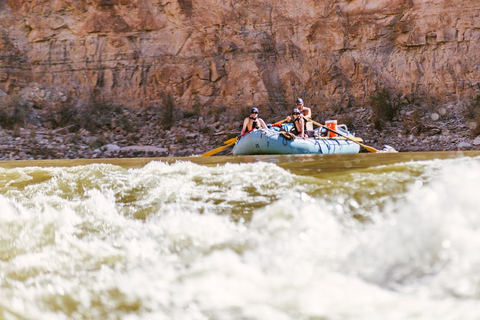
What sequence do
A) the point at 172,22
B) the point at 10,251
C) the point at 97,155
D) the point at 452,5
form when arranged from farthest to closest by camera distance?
the point at 172,22
the point at 452,5
the point at 97,155
the point at 10,251

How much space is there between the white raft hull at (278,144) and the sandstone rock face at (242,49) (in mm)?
5958

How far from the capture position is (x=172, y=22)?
16797 mm

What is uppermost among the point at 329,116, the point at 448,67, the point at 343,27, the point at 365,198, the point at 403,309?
the point at 343,27

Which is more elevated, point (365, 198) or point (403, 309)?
point (365, 198)

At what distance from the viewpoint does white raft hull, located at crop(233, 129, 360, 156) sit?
9.60 metres

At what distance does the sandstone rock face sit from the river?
1192 centimetres

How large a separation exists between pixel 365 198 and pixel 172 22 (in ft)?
47.2

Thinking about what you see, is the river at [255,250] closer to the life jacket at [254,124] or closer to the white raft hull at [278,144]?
the white raft hull at [278,144]

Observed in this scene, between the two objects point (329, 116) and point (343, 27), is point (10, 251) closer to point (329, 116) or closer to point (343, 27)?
point (329, 116)

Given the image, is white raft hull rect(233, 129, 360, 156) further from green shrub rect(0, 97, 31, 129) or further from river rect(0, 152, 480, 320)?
green shrub rect(0, 97, 31, 129)

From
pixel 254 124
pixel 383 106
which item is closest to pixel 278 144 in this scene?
pixel 254 124

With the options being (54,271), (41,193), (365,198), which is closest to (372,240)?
(365,198)

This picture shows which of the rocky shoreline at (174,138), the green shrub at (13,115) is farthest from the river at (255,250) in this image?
the green shrub at (13,115)

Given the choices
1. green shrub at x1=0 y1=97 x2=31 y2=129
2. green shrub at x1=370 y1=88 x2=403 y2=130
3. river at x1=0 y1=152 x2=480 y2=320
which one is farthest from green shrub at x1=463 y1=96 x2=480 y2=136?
green shrub at x1=0 y1=97 x2=31 y2=129
